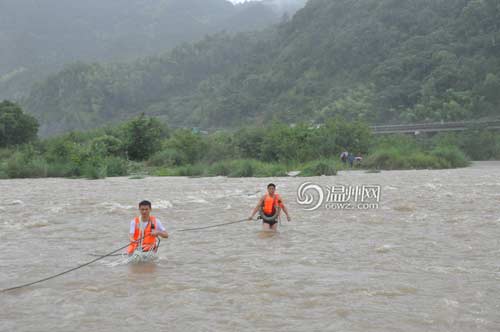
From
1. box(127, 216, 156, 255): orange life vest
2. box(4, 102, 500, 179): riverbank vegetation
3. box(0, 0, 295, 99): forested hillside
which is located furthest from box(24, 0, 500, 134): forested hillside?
box(127, 216, 156, 255): orange life vest

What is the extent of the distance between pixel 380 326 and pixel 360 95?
7245 centimetres

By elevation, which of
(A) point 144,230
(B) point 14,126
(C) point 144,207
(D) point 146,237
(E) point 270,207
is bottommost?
(D) point 146,237

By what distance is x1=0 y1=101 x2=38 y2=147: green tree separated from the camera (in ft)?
140

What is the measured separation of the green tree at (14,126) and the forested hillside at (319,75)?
41349 mm

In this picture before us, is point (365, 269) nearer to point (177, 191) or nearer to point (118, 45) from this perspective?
point (177, 191)

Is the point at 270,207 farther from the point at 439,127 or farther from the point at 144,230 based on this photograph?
the point at 439,127

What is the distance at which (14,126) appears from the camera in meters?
43.0

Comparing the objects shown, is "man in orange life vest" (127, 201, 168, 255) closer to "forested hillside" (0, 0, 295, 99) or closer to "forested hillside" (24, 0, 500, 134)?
"forested hillside" (24, 0, 500, 134)

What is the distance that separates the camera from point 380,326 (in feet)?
→ 18.4

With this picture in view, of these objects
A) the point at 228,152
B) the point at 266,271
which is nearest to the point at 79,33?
the point at 228,152

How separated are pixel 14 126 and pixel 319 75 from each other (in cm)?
6116

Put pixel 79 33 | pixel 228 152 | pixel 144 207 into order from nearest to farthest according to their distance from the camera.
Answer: pixel 144 207
pixel 228 152
pixel 79 33

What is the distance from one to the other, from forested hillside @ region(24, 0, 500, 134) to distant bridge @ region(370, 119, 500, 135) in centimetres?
736

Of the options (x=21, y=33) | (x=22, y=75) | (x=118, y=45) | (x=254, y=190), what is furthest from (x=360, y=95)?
(x=21, y=33)
